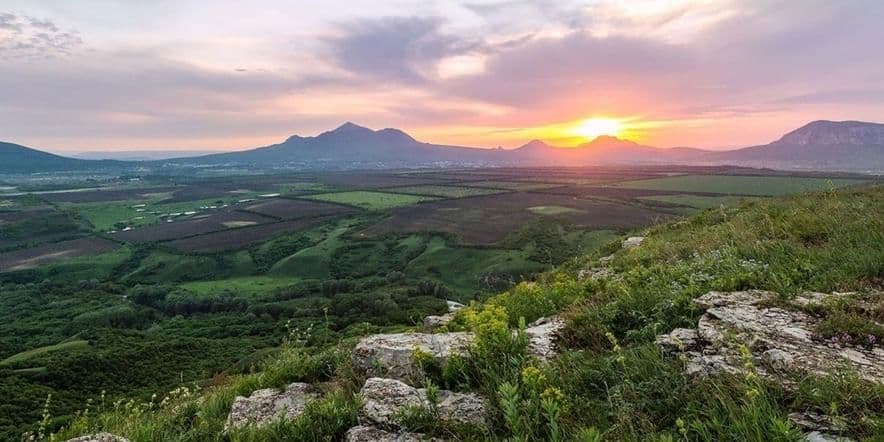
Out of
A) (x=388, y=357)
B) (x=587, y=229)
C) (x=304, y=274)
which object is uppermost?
(x=388, y=357)

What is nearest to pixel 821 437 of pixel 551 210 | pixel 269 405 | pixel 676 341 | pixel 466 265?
pixel 676 341

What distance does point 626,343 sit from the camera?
6.24 meters

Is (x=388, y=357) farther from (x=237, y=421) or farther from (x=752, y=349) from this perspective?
(x=752, y=349)

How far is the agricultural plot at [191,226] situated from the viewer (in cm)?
14838

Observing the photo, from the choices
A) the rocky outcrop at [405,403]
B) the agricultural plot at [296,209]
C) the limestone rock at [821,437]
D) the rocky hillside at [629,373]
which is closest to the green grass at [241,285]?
the agricultural plot at [296,209]

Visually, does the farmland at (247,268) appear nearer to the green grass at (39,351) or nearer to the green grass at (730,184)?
the green grass at (39,351)

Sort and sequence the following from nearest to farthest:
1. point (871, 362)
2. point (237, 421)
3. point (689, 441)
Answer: point (689, 441), point (871, 362), point (237, 421)

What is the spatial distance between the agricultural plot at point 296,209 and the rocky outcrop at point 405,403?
171 meters

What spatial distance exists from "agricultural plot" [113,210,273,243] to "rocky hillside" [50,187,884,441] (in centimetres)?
16301

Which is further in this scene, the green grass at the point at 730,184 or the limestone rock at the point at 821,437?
the green grass at the point at 730,184

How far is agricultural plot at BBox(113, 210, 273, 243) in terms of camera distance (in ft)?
487

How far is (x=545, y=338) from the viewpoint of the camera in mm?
6754

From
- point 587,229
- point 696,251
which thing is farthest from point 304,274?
point 696,251

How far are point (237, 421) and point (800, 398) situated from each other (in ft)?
21.3
